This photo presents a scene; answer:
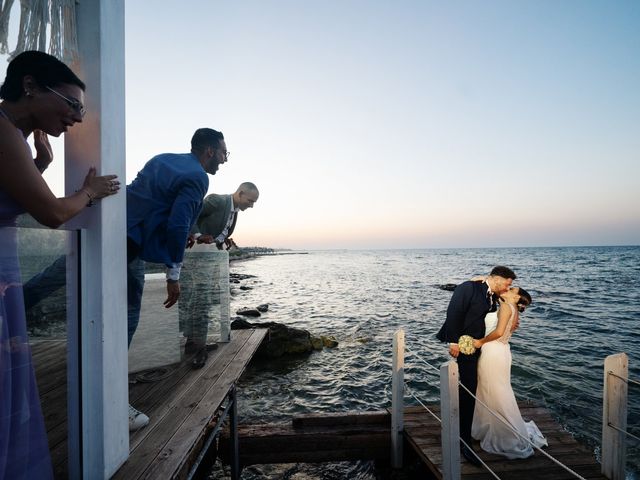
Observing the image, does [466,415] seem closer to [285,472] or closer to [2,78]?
[285,472]

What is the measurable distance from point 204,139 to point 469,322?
13.5 ft

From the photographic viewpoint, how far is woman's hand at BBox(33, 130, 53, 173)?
167cm

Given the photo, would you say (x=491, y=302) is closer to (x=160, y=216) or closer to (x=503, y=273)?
(x=503, y=273)

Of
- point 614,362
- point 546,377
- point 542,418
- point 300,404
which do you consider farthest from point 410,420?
point 546,377

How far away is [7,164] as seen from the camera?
48.4 inches

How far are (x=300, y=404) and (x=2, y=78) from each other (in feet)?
27.4

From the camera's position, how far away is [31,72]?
1399mm

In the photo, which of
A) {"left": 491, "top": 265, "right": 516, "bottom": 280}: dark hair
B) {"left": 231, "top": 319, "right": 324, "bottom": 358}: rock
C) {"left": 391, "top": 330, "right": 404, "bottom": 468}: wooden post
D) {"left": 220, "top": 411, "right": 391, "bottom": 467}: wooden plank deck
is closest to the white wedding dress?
{"left": 491, "top": 265, "right": 516, "bottom": 280}: dark hair

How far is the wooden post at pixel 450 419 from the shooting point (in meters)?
3.38

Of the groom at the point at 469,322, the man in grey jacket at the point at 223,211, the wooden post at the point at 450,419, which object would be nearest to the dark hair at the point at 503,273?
the groom at the point at 469,322

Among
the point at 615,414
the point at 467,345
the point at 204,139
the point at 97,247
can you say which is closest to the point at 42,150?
the point at 97,247

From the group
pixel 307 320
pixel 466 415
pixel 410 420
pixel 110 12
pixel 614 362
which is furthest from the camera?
pixel 307 320

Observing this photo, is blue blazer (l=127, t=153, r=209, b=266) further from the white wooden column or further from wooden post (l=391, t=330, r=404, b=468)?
wooden post (l=391, t=330, r=404, b=468)

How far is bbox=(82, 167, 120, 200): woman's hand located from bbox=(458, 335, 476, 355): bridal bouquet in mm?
4413
